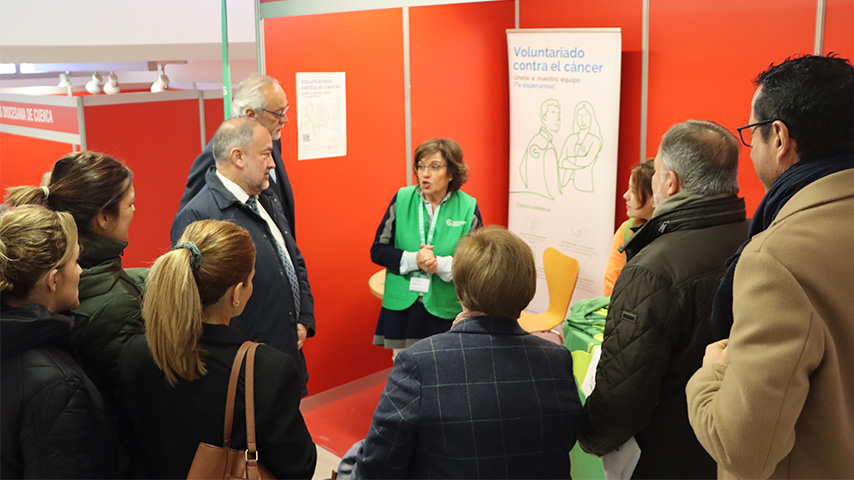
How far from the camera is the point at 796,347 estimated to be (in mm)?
1361

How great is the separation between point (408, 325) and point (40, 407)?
95.0 inches

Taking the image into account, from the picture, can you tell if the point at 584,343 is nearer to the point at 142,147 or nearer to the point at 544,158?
the point at 544,158

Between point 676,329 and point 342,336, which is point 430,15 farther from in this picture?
point 676,329

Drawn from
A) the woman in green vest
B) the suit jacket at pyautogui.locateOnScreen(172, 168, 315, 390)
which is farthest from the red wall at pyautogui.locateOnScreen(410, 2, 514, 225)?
the suit jacket at pyautogui.locateOnScreen(172, 168, 315, 390)

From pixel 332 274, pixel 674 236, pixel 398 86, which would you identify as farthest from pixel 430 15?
pixel 674 236

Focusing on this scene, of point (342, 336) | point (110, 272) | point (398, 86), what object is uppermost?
point (398, 86)

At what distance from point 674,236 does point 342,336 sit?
126 inches

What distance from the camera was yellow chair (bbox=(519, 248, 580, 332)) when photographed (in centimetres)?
462

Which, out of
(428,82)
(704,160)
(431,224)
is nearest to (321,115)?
(428,82)

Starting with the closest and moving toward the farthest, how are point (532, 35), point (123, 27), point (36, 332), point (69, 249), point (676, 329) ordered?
point (36, 332) → point (69, 249) → point (676, 329) → point (123, 27) → point (532, 35)

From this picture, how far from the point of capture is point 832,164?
1483 mm

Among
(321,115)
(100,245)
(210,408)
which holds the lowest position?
(210,408)

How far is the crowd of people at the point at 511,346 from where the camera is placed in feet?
4.66

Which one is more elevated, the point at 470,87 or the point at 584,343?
the point at 470,87
